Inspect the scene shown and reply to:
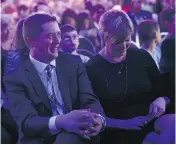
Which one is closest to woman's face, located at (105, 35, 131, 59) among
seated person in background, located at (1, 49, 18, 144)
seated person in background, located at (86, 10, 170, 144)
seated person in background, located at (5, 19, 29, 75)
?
seated person in background, located at (86, 10, 170, 144)

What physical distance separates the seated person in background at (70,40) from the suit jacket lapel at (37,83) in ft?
0.84

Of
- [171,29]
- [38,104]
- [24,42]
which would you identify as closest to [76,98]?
[38,104]

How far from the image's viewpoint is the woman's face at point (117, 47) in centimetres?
250

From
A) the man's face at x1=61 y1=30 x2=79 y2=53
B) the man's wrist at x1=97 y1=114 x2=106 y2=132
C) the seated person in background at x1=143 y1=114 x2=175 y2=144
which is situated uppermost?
the man's face at x1=61 y1=30 x2=79 y2=53

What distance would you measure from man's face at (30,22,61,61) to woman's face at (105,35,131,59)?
35 cm

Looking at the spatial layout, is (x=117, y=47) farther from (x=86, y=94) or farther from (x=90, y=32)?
(x=86, y=94)

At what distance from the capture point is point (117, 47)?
2.51m

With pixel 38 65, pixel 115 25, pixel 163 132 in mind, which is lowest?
pixel 163 132

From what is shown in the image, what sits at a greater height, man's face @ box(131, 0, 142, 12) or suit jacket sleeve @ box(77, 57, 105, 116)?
man's face @ box(131, 0, 142, 12)

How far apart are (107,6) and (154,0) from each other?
33 cm

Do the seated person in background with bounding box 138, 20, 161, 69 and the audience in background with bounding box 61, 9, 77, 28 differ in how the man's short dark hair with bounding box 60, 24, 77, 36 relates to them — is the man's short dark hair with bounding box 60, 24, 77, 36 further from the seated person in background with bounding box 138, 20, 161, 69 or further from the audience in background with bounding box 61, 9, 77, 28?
the seated person in background with bounding box 138, 20, 161, 69

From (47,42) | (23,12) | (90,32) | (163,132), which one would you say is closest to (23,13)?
(23,12)

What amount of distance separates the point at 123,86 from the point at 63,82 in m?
0.42

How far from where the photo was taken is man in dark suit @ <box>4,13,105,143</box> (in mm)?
2422
